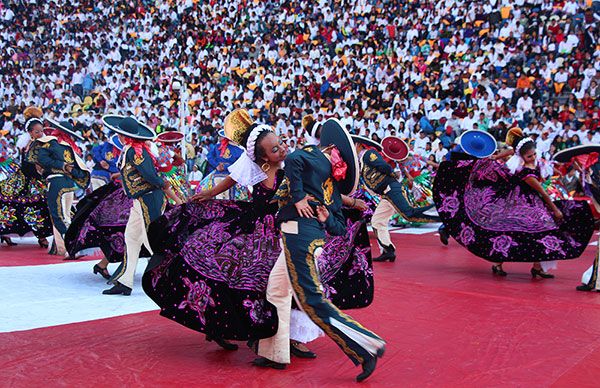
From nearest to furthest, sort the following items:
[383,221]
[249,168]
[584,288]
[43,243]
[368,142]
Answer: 1. [249,168]
2. [584,288]
3. [368,142]
4. [383,221]
5. [43,243]

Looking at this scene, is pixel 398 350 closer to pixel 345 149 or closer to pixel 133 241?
pixel 345 149

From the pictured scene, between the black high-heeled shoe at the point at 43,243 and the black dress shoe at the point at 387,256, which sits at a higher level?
the black dress shoe at the point at 387,256

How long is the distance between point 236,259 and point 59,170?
5.32m

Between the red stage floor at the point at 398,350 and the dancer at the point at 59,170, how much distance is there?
13.0 ft

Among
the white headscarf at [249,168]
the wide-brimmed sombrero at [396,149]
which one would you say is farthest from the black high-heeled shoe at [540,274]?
the white headscarf at [249,168]

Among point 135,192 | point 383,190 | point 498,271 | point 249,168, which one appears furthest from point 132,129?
point 498,271

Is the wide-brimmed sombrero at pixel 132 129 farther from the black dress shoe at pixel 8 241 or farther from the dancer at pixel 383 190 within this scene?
the black dress shoe at pixel 8 241

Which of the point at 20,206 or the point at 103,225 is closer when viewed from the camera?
the point at 103,225

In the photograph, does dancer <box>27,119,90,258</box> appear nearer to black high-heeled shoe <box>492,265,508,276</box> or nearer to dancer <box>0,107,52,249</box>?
dancer <box>0,107,52,249</box>

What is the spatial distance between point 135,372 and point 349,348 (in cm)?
131

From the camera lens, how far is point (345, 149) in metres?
4.32

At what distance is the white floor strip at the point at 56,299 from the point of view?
5.61 metres

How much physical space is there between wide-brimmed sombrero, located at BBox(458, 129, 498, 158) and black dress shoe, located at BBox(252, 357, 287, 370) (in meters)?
4.73

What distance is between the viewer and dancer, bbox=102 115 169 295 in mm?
6504
